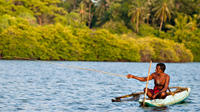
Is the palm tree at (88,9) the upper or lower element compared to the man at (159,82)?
upper

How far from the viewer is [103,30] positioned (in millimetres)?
87250

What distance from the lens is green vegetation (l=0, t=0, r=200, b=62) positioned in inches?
3147

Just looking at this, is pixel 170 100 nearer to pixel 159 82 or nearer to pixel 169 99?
pixel 169 99

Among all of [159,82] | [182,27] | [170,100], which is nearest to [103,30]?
[182,27]

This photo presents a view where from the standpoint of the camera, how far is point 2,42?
75812 mm

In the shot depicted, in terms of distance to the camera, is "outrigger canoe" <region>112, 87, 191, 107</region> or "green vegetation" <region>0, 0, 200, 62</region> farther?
"green vegetation" <region>0, 0, 200, 62</region>

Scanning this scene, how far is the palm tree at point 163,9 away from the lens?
106625 millimetres

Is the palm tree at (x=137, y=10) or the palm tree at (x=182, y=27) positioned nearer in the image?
the palm tree at (x=182, y=27)

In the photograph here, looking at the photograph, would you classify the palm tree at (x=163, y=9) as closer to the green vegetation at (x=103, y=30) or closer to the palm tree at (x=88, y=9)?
the green vegetation at (x=103, y=30)

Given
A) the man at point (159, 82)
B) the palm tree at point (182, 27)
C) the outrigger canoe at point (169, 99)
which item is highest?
the palm tree at point (182, 27)

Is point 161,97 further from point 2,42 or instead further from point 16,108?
point 2,42

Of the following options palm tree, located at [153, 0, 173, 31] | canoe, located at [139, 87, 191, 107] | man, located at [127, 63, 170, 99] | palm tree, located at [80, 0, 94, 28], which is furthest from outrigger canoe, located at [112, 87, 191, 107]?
palm tree, located at [80, 0, 94, 28]

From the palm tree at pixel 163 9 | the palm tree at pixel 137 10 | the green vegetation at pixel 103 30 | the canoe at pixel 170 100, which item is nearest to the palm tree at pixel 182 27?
the green vegetation at pixel 103 30

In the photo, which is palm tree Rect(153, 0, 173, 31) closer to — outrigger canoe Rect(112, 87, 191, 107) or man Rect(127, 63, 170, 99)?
outrigger canoe Rect(112, 87, 191, 107)
